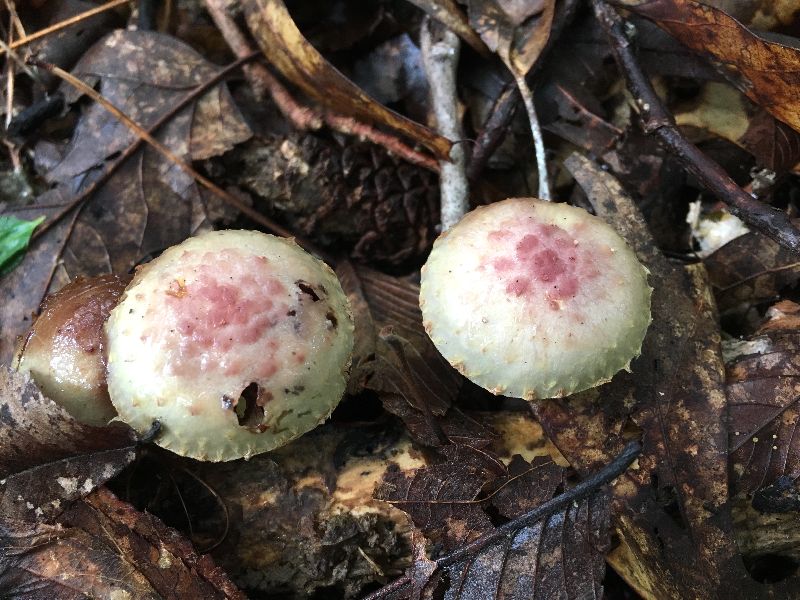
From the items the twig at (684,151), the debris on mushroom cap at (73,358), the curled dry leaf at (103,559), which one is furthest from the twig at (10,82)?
the twig at (684,151)

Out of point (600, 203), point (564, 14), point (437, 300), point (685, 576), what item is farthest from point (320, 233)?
point (685, 576)

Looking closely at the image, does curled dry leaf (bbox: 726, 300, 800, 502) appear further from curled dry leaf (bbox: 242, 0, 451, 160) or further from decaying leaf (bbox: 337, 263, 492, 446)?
curled dry leaf (bbox: 242, 0, 451, 160)

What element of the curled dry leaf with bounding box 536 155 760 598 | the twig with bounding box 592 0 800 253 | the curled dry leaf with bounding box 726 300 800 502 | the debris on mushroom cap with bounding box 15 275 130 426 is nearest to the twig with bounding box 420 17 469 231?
the twig with bounding box 592 0 800 253

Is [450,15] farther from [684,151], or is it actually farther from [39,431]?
[39,431]

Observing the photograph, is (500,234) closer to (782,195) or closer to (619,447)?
(619,447)

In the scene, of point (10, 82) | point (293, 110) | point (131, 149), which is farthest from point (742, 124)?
point (10, 82)

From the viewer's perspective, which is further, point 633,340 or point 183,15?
point 183,15
